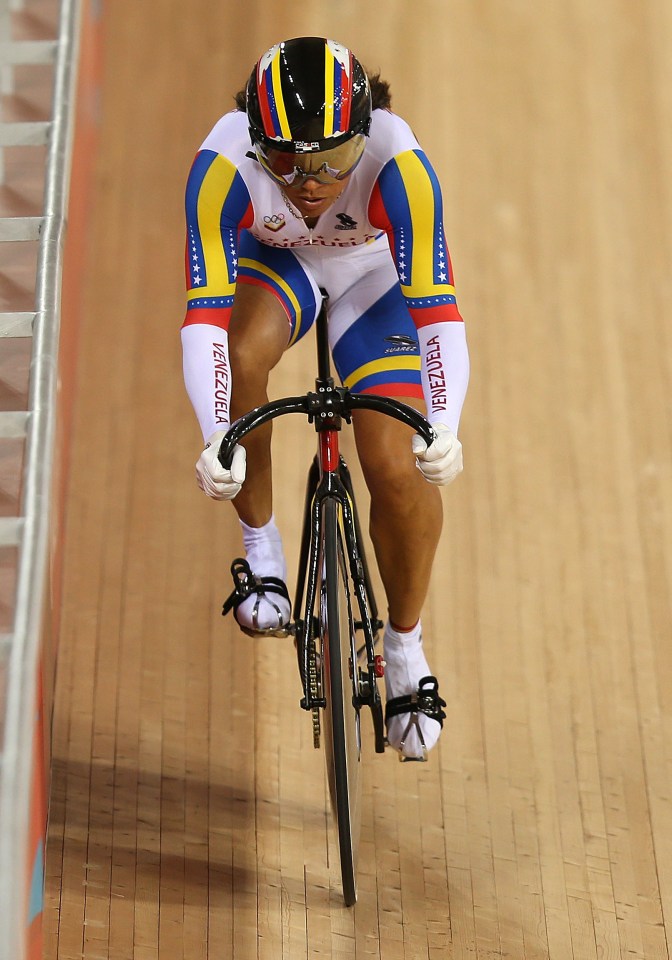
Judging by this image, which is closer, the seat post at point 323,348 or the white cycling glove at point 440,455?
the white cycling glove at point 440,455

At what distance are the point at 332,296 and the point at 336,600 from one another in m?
0.78

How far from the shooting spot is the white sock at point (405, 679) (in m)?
2.54

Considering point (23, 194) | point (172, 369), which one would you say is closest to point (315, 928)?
point (23, 194)

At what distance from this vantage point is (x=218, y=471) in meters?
2.09

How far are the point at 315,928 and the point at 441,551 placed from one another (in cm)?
125

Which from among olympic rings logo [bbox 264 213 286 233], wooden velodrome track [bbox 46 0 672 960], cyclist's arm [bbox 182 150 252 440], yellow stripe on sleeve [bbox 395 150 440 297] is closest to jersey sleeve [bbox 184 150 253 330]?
cyclist's arm [bbox 182 150 252 440]

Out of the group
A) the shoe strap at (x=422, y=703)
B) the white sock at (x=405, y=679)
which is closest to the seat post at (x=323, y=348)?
the white sock at (x=405, y=679)

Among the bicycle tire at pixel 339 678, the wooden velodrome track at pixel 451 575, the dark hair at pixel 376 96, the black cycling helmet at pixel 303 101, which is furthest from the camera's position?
the wooden velodrome track at pixel 451 575

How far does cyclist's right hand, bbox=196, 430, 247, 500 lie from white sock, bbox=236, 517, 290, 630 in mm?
429

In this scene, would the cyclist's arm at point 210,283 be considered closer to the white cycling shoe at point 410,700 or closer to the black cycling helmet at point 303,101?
the black cycling helmet at point 303,101

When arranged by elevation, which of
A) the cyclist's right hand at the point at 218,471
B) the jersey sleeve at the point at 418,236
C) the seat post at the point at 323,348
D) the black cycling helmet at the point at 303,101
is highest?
the black cycling helmet at the point at 303,101

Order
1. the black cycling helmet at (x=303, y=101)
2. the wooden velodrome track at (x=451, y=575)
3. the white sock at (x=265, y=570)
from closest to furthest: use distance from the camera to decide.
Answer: the black cycling helmet at (x=303, y=101), the white sock at (x=265, y=570), the wooden velodrome track at (x=451, y=575)

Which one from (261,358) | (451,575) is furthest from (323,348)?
(451,575)

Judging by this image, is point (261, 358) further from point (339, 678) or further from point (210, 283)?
point (339, 678)
